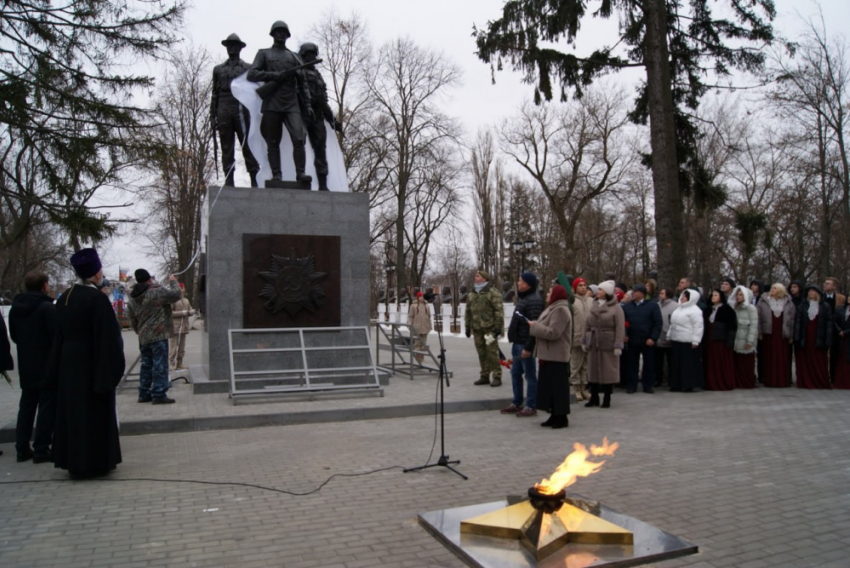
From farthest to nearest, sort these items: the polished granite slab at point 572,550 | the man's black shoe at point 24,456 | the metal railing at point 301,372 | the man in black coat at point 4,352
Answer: the metal railing at point 301,372 < the man in black coat at point 4,352 < the man's black shoe at point 24,456 < the polished granite slab at point 572,550

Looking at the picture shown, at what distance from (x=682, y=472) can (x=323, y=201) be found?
705cm

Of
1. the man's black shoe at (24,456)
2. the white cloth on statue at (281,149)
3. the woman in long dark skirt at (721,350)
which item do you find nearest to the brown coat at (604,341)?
the woman in long dark skirt at (721,350)

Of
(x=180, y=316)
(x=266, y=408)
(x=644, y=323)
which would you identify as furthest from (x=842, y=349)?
(x=180, y=316)

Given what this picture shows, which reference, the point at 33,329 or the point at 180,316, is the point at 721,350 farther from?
the point at 33,329

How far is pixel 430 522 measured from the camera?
15.5 feet

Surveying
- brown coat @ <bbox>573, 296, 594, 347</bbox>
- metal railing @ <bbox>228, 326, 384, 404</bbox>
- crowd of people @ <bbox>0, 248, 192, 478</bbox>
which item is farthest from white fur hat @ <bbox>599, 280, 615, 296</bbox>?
crowd of people @ <bbox>0, 248, 192, 478</bbox>

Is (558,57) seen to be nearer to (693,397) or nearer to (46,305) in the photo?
(693,397)

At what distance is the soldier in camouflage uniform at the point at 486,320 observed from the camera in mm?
11391

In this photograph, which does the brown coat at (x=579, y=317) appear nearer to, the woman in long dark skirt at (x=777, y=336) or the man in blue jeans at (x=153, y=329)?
the woman in long dark skirt at (x=777, y=336)

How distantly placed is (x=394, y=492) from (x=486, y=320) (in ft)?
19.8

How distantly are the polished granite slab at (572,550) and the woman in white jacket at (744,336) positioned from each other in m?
8.59

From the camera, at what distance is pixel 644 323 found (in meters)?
11.8

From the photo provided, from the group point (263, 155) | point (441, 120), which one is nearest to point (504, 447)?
point (263, 155)

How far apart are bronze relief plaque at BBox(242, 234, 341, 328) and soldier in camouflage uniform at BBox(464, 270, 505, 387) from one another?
2.23 metres
